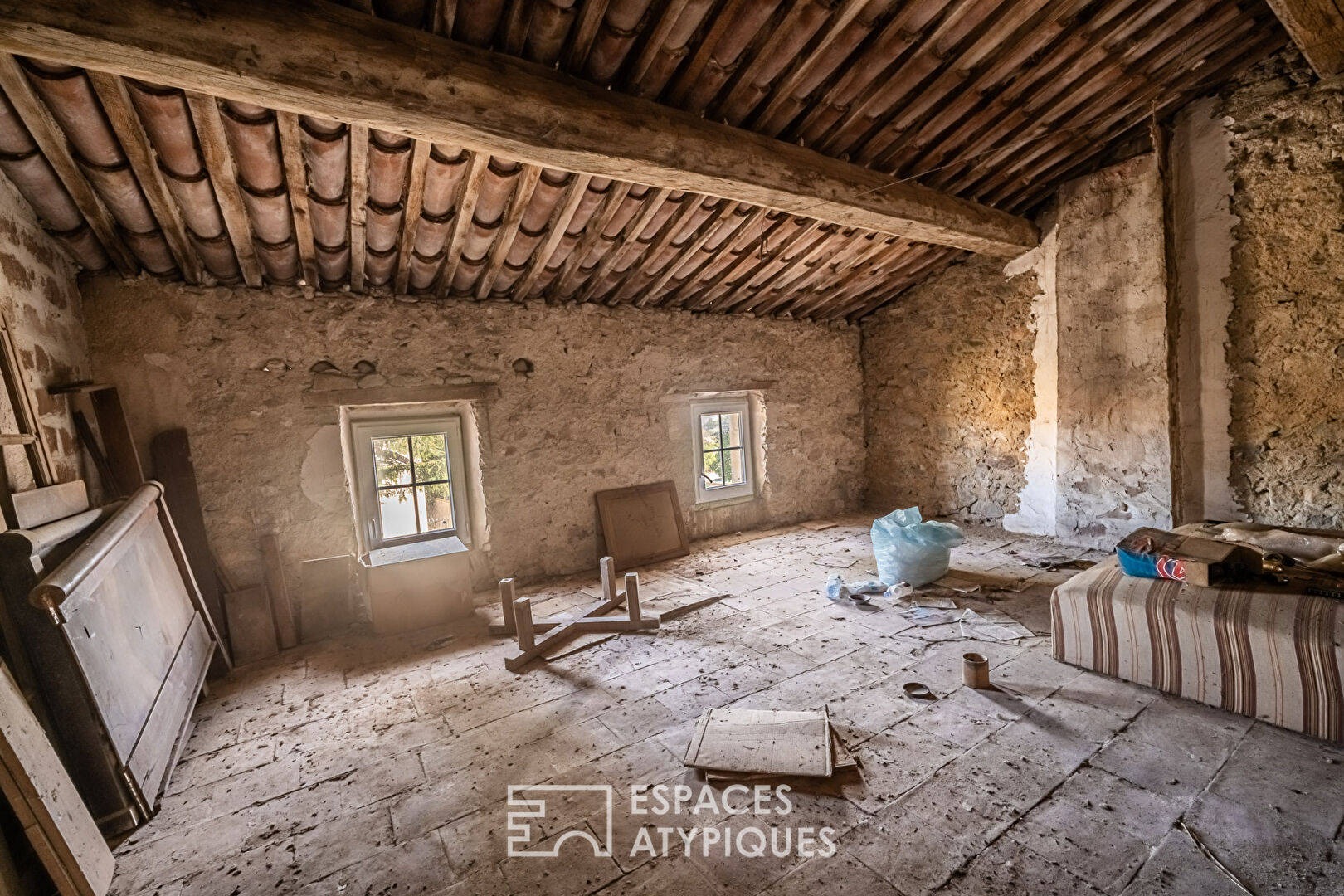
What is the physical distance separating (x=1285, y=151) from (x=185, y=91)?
6.20 metres

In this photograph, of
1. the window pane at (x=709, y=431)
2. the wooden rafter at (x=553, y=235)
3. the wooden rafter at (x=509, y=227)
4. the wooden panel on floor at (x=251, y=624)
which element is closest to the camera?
the wooden rafter at (x=509, y=227)

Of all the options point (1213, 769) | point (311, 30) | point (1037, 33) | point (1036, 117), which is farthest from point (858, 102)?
point (1213, 769)

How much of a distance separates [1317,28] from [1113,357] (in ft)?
7.03

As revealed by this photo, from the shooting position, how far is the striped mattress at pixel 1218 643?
2137 mm

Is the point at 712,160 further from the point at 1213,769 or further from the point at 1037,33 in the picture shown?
the point at 1213,769

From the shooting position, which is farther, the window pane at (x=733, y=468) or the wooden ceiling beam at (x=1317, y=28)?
the window pane at (x=733, y=468)

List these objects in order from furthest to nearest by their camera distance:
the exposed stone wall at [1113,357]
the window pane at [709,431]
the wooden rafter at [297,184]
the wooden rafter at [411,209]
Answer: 1. the window pane at [709,431]
2. the exposed stone wall at [1113,357]
3. the wooden rafter at [411,209]
4. the wooden rafter at [297,184]

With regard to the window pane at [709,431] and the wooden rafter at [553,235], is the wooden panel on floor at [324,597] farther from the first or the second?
the window pane at [709,431]

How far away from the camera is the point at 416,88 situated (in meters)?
2.20

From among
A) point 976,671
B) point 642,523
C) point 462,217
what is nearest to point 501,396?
point 462,217

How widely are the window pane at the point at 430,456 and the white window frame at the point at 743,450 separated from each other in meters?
2.33

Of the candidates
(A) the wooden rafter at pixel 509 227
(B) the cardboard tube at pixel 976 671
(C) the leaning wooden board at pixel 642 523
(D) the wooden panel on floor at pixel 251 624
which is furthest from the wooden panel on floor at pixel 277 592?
(B) the cardboard tube at pixel 976 671

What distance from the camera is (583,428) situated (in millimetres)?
4832

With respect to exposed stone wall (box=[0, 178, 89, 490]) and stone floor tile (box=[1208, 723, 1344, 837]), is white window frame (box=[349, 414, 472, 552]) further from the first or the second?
stone floor tile (box=[1208, 723, 1344, 837])
